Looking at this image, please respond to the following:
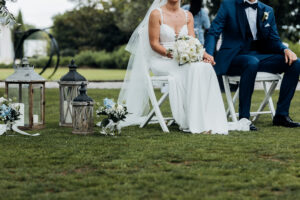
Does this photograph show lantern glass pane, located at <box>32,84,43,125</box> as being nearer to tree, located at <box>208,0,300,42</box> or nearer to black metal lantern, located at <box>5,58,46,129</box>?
black metal lantern, located at <box>5,58,46,129</box>

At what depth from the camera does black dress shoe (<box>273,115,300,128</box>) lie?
5717 millimetres

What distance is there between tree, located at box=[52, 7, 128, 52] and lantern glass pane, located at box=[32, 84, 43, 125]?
42377 millimetres

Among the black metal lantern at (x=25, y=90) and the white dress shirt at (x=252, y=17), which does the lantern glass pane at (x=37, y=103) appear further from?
the white dress shirt at (x=252, y=17)

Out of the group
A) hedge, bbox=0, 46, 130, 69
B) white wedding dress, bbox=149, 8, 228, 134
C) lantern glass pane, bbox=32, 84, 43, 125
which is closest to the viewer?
white wedding dress, bbox=149, 8, 228, 134

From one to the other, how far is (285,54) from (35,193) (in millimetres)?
3822

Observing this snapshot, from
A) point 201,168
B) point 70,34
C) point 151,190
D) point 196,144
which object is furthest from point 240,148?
point 70,34

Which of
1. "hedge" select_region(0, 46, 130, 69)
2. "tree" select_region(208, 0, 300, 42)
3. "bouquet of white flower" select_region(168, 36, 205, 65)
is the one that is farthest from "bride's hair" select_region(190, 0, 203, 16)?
"hedge" select_region(0, 46, 130, 69)

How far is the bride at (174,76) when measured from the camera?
17.4 feet

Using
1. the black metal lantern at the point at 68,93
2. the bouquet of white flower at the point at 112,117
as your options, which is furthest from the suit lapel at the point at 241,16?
the black metal lantern at the point at 68,93

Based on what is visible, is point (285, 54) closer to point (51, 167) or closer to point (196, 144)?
point (196, 144)

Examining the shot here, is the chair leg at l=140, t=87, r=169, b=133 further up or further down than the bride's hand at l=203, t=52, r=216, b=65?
further down

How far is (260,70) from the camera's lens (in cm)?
595

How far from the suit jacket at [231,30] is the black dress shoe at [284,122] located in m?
0.79

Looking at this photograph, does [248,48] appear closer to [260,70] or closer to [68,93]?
[260,70]
